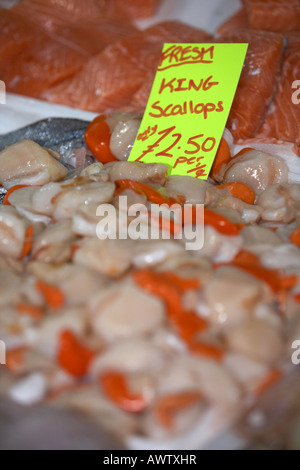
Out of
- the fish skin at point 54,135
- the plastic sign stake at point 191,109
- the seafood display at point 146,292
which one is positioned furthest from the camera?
the fish skin at point 54,135

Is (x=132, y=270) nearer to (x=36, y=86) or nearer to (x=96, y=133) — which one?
(x=96, y=133)

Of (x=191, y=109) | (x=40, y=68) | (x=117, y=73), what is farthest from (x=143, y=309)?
(x=40, y=68)

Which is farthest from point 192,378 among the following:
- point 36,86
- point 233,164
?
point 36,86

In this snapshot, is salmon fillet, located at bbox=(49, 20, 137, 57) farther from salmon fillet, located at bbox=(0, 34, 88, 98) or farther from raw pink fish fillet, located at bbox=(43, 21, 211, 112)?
raw pink fish fillet, located at bbox=(43, 21, 211, 112)

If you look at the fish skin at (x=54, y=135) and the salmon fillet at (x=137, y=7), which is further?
the salmon fillet at (x=137, y=7)

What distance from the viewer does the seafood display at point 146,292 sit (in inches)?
39.4

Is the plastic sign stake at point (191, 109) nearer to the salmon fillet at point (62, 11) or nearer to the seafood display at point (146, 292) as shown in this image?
the seafood display at point (146, 292)

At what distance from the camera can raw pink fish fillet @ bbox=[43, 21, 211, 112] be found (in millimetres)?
2695

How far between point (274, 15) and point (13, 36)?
150cm

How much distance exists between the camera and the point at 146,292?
Result: 1.16 metres

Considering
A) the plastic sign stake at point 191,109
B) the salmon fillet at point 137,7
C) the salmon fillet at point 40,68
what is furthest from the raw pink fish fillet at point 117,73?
the plastic sign stake at point 191,109

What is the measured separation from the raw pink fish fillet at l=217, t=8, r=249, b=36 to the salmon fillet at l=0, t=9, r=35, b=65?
1.14 m

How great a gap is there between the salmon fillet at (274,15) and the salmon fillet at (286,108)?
1.17 feet

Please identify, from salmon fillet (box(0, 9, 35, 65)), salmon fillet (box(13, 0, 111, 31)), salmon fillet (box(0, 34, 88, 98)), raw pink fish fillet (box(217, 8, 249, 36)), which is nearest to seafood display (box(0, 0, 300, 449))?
salmon fillet (box(0, 34, 88, 98))
